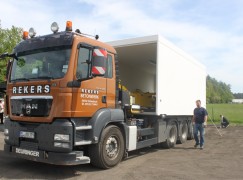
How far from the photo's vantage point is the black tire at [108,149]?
6.76 m

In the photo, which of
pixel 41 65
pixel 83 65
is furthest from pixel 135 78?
pixel 41 65

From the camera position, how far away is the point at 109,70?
24.1 ft

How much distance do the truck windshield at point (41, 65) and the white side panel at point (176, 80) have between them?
3166mm

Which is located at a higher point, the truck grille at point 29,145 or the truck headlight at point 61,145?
the truck headlight at point 61,145

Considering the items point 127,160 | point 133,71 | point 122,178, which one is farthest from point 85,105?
point 133,71

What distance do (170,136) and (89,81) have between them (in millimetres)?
4953

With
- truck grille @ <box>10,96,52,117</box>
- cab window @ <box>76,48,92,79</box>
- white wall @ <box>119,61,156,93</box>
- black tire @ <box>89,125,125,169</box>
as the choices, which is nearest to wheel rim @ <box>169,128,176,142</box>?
white wall @ <box>119,61,156,93</box>

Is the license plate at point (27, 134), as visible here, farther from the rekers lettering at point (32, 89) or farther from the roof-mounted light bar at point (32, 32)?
the roof-mounted light bar at point (32, 32)

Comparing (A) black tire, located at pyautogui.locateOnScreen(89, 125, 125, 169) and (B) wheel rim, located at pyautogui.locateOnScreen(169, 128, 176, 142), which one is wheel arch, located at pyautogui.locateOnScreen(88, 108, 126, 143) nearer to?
(A) black tire, located at pyautogui.locateOnScreen(89, 125, 125, 169)

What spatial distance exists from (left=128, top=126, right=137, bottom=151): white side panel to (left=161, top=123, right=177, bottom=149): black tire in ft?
7.60

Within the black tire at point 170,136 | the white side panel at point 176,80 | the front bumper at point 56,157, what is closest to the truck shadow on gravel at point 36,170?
the front bumper at point 56,157

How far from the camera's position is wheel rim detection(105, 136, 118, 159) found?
7078 millimetres

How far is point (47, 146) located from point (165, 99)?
4.23 m

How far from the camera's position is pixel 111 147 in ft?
23.7
